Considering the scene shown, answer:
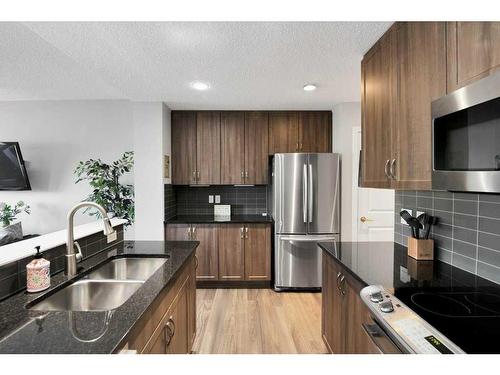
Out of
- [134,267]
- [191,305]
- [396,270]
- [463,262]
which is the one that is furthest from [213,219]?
[463,262]

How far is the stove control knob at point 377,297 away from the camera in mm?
1129

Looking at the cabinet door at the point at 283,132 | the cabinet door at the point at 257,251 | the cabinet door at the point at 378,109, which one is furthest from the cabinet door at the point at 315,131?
the cabinet door at the point at 378,109

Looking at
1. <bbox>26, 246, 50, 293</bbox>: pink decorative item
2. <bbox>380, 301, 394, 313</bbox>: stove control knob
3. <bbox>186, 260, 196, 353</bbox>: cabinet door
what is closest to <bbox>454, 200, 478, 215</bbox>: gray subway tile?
<bbox>380, 301, 394, 313</bbox>: stove control knob

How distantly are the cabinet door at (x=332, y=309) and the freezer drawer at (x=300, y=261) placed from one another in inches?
45.2

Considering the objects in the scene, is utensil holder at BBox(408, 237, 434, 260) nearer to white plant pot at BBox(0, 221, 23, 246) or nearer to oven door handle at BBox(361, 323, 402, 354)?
oven door handle at BBox(361, 323, 402, 354)

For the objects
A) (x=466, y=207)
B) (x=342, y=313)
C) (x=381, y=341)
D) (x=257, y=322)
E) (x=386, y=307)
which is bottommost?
(x=257, y=322)

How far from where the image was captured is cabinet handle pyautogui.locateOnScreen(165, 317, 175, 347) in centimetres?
139

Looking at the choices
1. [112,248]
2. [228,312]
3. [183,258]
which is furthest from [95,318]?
[228,312]

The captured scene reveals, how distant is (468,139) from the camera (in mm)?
959

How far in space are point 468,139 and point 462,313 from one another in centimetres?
64

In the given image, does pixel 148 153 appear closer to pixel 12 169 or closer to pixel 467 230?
pixel 12 169

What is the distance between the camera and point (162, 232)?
134 inches
